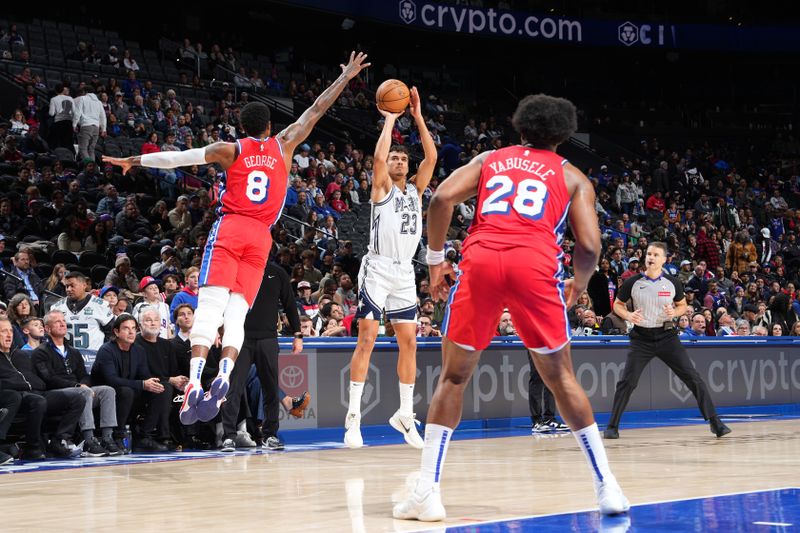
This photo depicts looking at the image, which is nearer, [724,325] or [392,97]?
[392,97]

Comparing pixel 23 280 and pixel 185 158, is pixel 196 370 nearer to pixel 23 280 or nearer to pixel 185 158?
pixel 185 158

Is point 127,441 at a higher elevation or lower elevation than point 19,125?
lower

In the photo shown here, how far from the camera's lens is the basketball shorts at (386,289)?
10289mm

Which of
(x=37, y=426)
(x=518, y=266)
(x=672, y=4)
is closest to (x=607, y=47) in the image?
(x=672, y=4)

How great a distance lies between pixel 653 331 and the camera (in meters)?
12.4

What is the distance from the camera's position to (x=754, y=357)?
17734mm

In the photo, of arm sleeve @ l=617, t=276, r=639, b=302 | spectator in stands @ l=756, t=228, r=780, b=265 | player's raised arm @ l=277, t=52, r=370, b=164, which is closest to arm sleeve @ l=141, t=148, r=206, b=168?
player's raised arm @ l=277, t=52, r=370, b=164

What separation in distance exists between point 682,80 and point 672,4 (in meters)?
3.04

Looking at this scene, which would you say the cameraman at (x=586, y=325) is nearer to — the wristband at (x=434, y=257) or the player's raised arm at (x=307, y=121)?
the player's raised arm at (x=307, y=121)

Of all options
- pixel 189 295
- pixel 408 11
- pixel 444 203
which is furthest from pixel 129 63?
pixel 444 203

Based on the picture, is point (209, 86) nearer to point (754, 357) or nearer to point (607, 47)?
point (754, 357)

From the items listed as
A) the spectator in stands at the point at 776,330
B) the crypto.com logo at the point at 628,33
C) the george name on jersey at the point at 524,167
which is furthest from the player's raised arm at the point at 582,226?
the crypto.com logo at the point at 628,33

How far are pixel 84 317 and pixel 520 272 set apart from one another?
754cm

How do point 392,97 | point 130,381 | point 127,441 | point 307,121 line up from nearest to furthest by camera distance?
point 307,121 < point 392,97 < point 130,381 < point 127,441
